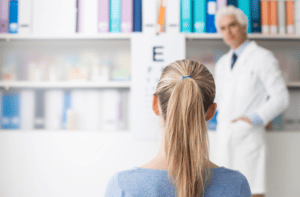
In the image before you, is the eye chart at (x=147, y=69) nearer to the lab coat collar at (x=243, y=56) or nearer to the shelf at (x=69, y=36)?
the shelf at (x=69, y=36)

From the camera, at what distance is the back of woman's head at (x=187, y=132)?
2.06 feet

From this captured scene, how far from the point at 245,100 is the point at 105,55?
122 centimetres

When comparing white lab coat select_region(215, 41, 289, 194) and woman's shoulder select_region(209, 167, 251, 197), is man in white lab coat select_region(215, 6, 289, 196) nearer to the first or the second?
white lab coat select_region(215, 41, 289, 194)

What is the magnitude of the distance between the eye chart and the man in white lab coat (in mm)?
370

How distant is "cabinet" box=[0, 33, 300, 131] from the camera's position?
2006mm

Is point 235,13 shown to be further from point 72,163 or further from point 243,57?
point 72,163

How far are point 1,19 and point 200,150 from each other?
197 cm

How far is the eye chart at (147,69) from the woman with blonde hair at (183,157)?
1.28 metres

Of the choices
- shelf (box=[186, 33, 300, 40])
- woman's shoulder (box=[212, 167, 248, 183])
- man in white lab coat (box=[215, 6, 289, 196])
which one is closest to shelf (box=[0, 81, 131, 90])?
shelf (box=[186, 33, 300, 40])

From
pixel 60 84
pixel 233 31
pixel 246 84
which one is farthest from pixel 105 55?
pixel 246 84

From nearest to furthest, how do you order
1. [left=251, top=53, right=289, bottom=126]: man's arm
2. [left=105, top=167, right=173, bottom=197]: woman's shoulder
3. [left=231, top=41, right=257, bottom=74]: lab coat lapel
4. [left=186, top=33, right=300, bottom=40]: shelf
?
1. [left=105, top=167, right=173, bottom=197]: woman's shoulder
2. [left=251, top=53, right=289, bottom=126]: man's arm
3. [left=231, top=41, right=257, bottom=74]: lab coat lapel
4. [left=186, top=33, right=300, bottom=40]: shelf

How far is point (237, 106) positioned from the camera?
1.75 m

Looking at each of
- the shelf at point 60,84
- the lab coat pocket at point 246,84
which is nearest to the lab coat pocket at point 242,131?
the lab coat pocket at point 246,84

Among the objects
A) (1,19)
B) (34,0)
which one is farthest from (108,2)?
(1,19)
